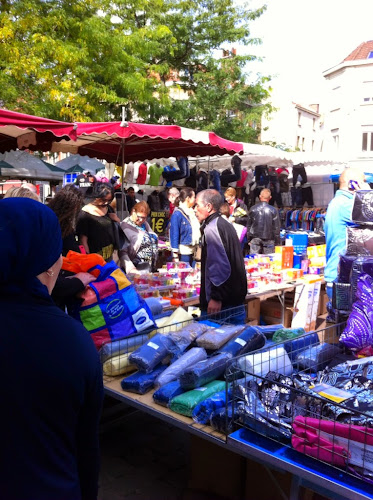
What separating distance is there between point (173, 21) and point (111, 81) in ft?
24.9

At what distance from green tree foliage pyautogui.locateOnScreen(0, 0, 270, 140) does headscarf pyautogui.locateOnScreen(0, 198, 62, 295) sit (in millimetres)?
9351

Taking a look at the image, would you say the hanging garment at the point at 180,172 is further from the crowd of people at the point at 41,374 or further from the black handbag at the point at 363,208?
the crowd of people at the point at 41,374

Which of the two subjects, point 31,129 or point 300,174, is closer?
point 31,129

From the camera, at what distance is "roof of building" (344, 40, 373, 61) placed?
1358 inches

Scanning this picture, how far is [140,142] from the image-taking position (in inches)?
251

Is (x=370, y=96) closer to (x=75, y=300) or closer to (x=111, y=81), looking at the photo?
(x=111, y=81)

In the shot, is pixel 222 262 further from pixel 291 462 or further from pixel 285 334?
pixel 291 462

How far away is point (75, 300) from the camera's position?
2668mm

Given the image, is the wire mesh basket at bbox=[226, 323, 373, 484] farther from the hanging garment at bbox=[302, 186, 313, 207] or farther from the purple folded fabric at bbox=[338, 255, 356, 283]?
the hanging garment at bbox=[302, 186, 313, 207]

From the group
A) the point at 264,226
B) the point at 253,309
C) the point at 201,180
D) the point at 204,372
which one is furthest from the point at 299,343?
the point at 201,180

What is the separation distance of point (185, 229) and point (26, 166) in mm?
5919

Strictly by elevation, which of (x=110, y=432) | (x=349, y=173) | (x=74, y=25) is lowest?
(x=110, y=432)

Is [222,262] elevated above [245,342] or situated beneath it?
elevated above

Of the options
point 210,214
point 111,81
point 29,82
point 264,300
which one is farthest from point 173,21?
point 210,214
